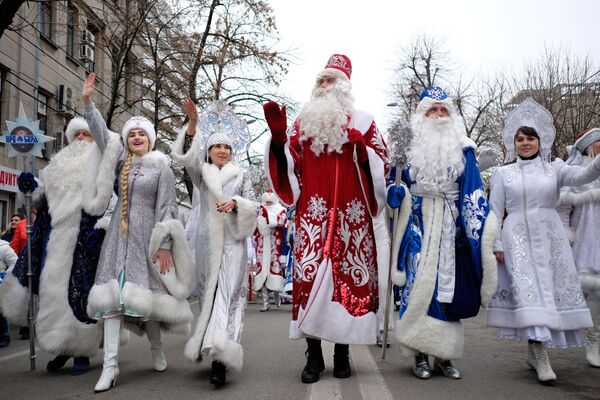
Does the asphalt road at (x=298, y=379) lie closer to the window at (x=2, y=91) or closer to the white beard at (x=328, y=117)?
the white beard at (x=328, y=117)

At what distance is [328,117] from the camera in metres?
5.14

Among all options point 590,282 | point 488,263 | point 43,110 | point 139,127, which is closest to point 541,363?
point 488,263

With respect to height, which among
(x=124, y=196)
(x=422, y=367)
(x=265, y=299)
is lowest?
(x=265, y=299)

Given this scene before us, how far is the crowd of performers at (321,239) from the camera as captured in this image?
4934mm

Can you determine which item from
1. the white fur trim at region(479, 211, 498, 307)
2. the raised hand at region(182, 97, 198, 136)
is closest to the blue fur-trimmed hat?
the white fur trim at region(479, 211, 498, 307)

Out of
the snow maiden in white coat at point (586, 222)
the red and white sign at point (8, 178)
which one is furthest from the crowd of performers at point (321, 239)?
the red and white sign at point (8, 178)

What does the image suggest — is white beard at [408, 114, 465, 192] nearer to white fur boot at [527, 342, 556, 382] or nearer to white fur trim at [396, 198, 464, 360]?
white fur trim at [396, 198, 464, 360]

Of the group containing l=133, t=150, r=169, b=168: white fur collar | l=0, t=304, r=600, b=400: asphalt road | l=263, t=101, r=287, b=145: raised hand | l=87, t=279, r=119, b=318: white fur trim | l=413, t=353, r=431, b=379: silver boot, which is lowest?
l=0, t=304, r=600, b=400: asphalt road

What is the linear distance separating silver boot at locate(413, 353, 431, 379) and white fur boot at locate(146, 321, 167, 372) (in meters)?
2.22

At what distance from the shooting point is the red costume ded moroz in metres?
4.86

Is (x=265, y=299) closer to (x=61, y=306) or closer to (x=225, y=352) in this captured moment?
(x=61, y=306)

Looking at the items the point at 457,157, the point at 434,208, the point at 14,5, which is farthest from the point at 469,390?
the point at 14,5

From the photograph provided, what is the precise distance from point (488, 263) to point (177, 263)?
2603mm

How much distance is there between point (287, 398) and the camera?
14.0 feet
